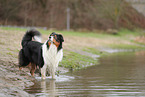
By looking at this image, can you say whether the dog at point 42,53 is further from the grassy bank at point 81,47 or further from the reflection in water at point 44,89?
the grassy bank at point 81,47

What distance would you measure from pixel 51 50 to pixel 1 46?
5.15 metres

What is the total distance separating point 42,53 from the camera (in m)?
9.68

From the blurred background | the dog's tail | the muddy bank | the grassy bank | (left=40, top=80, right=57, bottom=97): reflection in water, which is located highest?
the blurred background

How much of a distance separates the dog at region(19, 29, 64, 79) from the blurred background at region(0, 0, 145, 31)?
37.6m

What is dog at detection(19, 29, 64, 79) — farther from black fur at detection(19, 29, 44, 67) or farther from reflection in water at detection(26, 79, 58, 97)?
reflection in water at detection(26, 79, 58, 97)

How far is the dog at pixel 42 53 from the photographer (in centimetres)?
938

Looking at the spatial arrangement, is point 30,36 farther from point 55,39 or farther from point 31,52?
point 55,39

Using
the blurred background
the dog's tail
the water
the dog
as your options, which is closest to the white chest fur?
the dog

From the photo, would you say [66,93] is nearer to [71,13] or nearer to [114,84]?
[114,84]

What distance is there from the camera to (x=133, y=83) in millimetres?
9000

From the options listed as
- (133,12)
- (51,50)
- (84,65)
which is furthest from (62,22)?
(51,50)

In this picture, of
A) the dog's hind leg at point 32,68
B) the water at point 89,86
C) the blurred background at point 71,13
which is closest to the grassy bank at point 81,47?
the dog's hind leg at point 32,68

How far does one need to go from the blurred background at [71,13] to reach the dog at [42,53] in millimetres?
37599

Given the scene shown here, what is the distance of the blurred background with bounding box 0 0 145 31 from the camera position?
50.6 m
